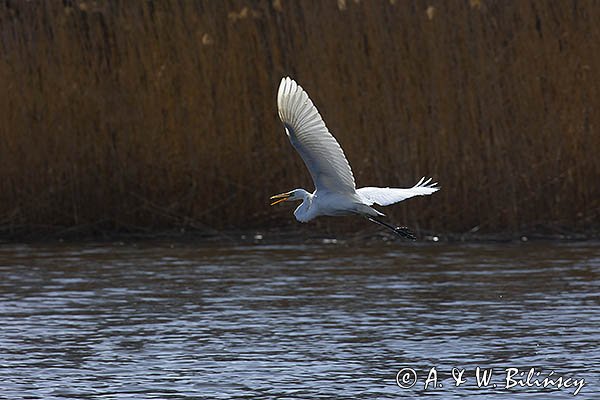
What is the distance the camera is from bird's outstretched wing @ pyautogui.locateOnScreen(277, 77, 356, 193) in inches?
277

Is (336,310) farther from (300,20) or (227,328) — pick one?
(300,20)

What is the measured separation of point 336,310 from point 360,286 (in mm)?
816

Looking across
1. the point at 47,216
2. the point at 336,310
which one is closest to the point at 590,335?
the point at 336,310

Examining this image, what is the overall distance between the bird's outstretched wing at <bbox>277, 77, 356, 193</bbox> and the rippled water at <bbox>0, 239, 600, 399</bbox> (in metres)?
0.75

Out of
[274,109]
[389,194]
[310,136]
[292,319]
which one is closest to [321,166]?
[310,136]

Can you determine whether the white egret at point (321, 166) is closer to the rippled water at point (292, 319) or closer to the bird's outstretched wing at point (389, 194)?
the bird's outstretched wing at point (389, 194)

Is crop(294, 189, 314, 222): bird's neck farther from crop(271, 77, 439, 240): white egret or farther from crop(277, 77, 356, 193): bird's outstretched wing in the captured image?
crop(277, 77, 356, 193): bird's outstretched wing

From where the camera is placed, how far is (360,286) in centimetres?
893

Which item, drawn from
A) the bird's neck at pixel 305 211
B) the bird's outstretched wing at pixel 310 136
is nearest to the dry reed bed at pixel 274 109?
the bird's neck at pixel 305 211

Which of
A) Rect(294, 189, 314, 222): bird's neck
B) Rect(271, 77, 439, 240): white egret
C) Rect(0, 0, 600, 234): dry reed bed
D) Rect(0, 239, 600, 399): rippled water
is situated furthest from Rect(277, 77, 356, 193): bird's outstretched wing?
Rect(0, 0, 600, 234): dry reed bed

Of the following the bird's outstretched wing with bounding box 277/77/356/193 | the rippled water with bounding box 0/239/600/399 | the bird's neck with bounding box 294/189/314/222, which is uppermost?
the bird's outstretched wing with bounding box 277/77/356/193

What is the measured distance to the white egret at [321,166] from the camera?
709 centimetres

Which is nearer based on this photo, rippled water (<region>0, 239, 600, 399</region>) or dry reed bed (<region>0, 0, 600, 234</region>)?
rippled water (<region>0, 239, 600, 399</region>)

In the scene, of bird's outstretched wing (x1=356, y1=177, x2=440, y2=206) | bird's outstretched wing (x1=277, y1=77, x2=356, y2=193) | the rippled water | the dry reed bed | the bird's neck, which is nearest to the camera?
the rippled water
